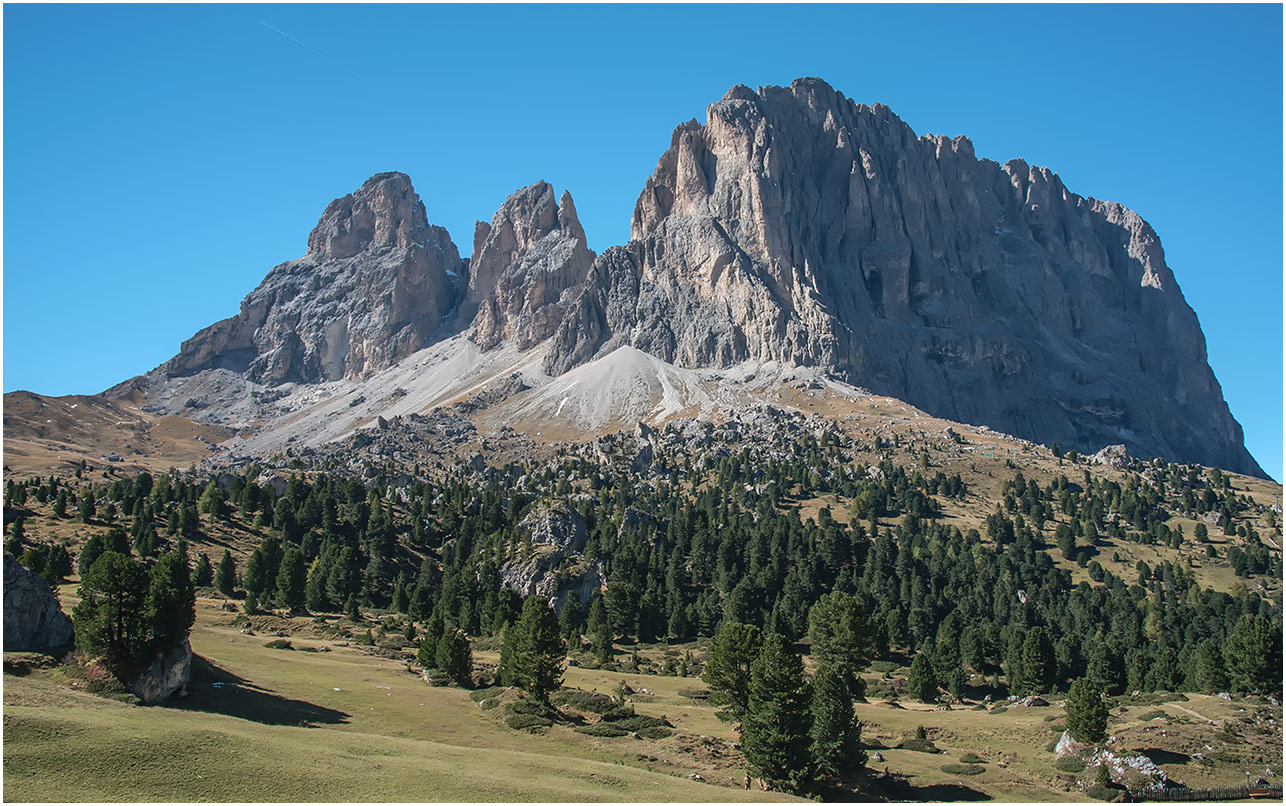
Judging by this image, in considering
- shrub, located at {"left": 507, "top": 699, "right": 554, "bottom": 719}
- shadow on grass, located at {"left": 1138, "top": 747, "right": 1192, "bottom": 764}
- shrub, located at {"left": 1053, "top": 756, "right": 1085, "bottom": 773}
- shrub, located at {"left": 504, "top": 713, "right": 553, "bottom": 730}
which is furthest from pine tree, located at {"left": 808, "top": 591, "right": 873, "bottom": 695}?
shrub, located at {"left": 504, "top": 713, "right": 553, "bottom": 730}

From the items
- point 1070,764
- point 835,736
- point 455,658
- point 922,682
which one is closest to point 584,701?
point 455,658

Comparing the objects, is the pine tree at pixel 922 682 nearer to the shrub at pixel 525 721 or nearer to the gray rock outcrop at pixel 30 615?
the shrub at pixel 525 721

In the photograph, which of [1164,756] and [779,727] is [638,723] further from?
[1164,756]

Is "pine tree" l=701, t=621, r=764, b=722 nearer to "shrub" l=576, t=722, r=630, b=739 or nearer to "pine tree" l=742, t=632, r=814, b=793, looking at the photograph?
"pine tree" l=742, t=632, r=814, b=793

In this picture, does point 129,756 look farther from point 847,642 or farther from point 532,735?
point 847,642

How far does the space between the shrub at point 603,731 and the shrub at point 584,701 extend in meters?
6.80

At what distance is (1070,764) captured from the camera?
73.4 metres

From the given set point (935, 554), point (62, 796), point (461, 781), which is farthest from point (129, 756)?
point (935, 554)

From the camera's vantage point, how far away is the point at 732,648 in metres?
83.3

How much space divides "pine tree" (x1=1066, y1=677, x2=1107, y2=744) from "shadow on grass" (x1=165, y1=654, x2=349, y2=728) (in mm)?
60802

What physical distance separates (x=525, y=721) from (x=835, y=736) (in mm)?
25644

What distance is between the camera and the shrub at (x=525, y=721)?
74062mm

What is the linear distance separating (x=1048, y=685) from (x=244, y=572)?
391 ft

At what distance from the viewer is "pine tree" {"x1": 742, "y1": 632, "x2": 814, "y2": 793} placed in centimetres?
6506
